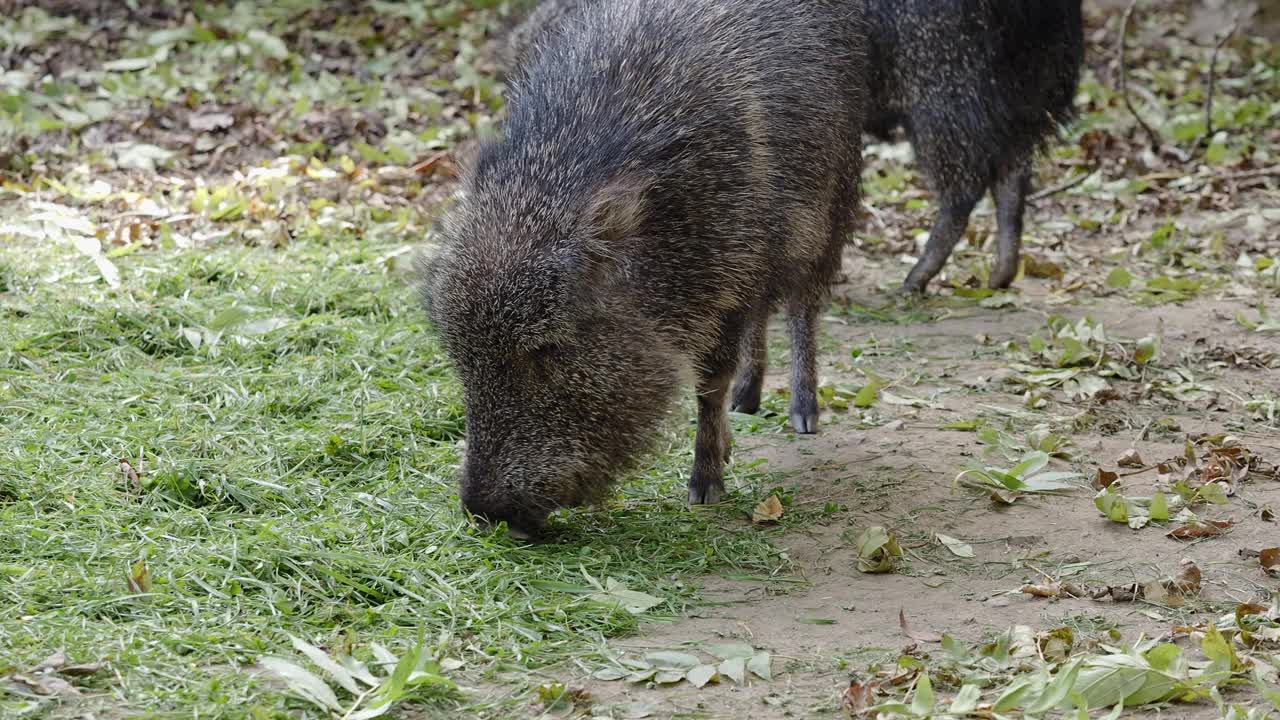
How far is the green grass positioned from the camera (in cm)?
270

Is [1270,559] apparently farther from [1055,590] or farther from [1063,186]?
[1063,186]

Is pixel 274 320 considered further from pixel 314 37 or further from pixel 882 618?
pixel 314 37

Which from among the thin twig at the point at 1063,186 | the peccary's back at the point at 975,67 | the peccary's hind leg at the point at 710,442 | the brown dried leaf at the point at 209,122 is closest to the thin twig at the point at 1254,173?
the thin twig at the point at 1063,186

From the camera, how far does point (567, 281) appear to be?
3133mm

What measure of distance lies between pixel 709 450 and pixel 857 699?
1259mm

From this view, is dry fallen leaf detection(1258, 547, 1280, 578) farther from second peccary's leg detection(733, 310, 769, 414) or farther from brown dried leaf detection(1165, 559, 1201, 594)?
second peccary's leg detection(733, 310, 769, 414)

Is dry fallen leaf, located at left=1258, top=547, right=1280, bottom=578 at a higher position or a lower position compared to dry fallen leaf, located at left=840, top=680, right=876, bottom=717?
lower

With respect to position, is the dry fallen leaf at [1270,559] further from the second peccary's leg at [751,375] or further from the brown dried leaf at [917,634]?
the second peccary's leg at [751,375]

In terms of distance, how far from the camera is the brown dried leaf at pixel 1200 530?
11.3 feet

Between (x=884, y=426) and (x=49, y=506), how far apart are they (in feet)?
8.01

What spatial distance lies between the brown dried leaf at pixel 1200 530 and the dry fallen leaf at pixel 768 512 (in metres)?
0.97

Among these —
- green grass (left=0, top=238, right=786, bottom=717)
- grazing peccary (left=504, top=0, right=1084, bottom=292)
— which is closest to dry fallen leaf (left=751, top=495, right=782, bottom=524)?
green grass (left=0, top=238, right=786, bottom=717)

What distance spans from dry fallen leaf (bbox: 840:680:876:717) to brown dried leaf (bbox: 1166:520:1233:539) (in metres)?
1.24

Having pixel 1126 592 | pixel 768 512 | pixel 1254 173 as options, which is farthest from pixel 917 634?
pixel 1254 173
